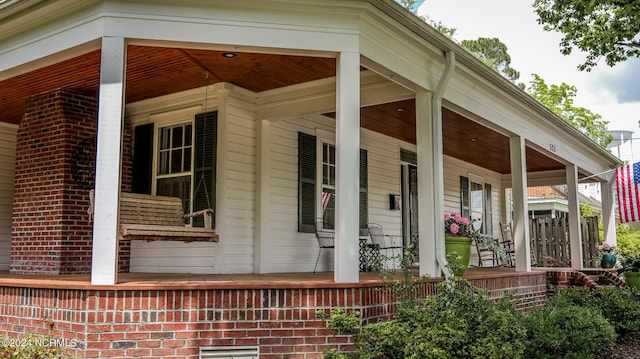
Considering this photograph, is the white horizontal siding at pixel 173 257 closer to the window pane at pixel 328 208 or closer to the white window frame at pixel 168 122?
the white window frame at pixel 168 122

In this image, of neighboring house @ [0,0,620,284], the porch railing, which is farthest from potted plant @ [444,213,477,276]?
the porch railing

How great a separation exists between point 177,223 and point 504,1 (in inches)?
1493

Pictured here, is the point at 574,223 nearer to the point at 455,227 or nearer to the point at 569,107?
the point at 455,227

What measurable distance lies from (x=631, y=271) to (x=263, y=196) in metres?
5.97

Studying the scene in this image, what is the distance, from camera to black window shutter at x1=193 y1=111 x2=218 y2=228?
22.1 ft

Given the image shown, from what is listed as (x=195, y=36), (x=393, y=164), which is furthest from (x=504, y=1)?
(x=195, y=36)

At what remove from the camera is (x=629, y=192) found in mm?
10312

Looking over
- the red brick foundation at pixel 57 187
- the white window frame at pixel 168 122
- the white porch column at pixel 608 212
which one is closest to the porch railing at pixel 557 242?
the white porch column at pixel 608 212

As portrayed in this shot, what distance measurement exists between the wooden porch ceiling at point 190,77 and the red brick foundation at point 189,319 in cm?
238

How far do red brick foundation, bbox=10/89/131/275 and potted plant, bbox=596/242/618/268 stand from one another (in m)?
8.50

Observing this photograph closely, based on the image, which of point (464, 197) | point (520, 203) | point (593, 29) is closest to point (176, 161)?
point (520, 203)

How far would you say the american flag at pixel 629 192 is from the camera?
1016 centimetres

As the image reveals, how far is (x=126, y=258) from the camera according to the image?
7.25m

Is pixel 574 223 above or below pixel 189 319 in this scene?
above
